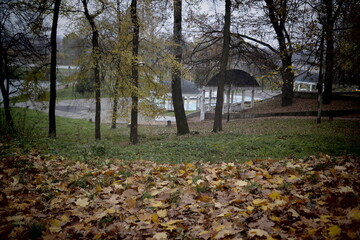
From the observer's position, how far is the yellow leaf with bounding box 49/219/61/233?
289 cm

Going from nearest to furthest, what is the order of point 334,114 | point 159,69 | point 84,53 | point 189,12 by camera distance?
point 84,53
point 159,69
point 189,12
point 334,114

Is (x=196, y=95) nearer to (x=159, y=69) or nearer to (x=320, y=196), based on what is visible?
(x=159, y=69)

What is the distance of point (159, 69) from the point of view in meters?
13.8

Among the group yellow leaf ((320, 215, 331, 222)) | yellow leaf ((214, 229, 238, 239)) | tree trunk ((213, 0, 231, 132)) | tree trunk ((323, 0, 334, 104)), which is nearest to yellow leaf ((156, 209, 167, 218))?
yellow leaf ((214, 229, 238, 239))

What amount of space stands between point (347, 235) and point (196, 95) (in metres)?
37.1

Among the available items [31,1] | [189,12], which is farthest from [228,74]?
[31,1]

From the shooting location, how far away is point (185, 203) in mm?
3547

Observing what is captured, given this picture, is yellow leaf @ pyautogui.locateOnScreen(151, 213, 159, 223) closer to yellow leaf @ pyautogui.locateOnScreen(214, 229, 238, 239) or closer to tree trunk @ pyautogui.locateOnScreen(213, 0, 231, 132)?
yellow leaf @ pyautogui.locateOnScreen(214, 229, 238, 239)

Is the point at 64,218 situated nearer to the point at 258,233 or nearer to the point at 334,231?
the point at 258,233

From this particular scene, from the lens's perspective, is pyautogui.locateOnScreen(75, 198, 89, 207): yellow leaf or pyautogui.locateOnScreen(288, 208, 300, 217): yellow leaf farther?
pyautogui.locateOnScreen(75, 198, 89, 207): yellow leaf

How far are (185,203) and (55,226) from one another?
1658 millimetres

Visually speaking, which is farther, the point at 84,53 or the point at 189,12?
the point at 189,12

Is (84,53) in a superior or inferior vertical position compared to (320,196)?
superior

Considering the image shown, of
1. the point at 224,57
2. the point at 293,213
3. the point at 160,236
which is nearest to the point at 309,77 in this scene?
the point at 224,57
